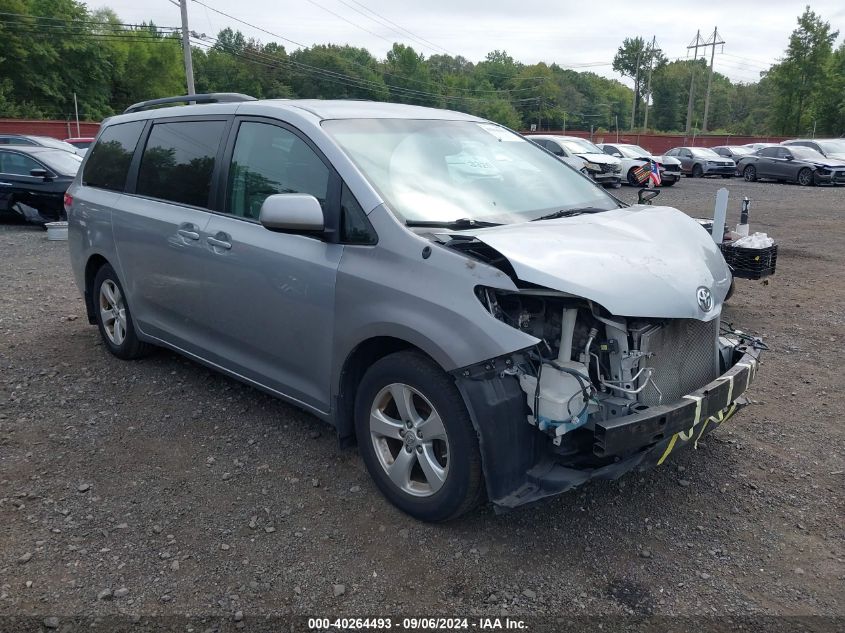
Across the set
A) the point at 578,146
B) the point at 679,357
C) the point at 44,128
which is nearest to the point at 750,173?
the point at 578,146

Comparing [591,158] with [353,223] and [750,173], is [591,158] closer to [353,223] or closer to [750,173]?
[750,173]

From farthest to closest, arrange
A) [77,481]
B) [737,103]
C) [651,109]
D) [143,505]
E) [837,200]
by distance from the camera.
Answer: [737,103], [651,109], [837,200], [77,481], [143,505]

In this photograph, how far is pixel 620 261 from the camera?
3.05 metres

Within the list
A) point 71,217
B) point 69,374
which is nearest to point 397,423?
point 69,374

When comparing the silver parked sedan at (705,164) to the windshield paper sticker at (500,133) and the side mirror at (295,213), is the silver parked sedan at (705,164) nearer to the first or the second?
the windshield paper sticker at (500,133)

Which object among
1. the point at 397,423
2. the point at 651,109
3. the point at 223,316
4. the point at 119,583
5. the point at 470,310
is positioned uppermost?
the point at 651,109

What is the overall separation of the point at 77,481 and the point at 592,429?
2748 millimetres

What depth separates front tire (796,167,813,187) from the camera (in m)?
24.8

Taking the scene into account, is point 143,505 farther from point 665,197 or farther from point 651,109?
point 651,109

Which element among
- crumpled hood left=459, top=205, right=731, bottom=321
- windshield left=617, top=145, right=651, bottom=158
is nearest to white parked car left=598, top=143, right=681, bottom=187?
windshield left=617, top=145, right=651, bottom=158

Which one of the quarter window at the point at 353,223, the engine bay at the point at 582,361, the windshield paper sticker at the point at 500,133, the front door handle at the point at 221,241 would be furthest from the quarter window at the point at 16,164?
the engine bay at the point at 582,361

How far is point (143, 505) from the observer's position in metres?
3.50

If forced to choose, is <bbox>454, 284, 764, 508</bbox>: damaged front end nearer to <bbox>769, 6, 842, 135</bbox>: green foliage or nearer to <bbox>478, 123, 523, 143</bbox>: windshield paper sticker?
<bbox>478, 123, 523, 143</bbox>: windshield paper sticker

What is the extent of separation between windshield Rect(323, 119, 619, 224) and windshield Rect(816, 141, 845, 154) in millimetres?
27282
